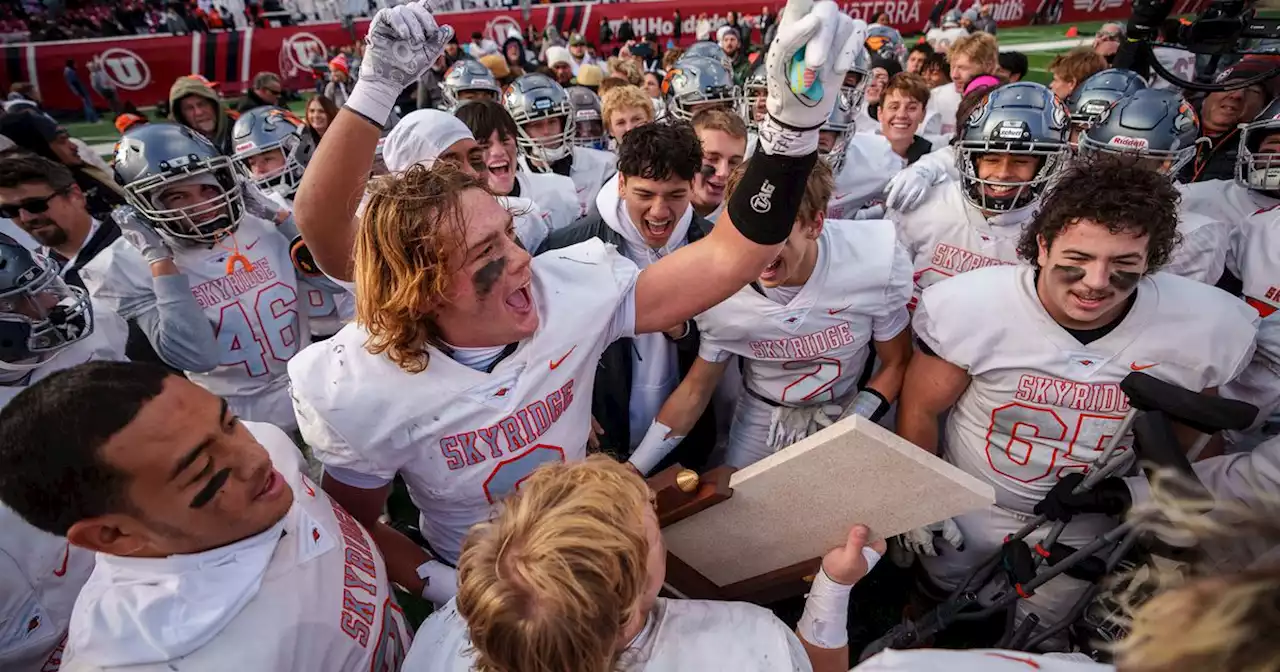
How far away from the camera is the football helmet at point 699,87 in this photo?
16.6 ft

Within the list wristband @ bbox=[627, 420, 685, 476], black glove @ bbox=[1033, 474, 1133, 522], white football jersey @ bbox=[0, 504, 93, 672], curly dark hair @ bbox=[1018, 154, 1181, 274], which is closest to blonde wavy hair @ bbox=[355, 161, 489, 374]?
white football jersey @ bbox=[0, 504, 93, 672]

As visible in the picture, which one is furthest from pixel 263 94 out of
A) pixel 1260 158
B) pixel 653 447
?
pixel 1260 158

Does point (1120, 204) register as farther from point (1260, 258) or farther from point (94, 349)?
point (94, 349)

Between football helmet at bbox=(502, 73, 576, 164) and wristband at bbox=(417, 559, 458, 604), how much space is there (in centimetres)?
333

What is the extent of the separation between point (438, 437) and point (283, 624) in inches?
22.3

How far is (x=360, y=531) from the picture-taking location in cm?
177

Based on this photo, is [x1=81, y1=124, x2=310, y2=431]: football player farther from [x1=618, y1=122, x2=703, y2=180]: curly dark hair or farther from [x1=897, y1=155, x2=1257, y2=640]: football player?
[x1=897, y1=155, x2=1257, y2=640]: football player

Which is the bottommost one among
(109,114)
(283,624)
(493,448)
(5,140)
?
(109,114)

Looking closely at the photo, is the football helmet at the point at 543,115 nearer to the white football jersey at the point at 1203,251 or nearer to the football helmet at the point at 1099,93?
the football helmet at the point at 1099,93

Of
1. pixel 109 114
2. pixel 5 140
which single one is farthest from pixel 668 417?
pixel 109 114

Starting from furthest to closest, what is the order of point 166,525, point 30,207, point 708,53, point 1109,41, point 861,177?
point 1109,41 < point 708,53 < point 861,177 < point 30,207 < point 166,525

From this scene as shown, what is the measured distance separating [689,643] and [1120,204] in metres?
1.86

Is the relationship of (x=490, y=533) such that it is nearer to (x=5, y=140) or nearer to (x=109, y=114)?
(x=5, y=140)

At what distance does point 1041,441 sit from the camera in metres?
2.26
